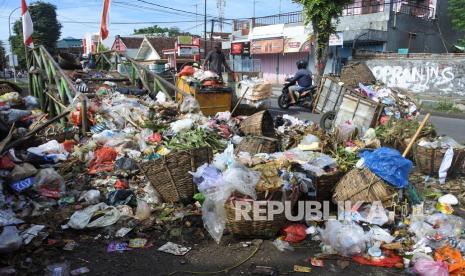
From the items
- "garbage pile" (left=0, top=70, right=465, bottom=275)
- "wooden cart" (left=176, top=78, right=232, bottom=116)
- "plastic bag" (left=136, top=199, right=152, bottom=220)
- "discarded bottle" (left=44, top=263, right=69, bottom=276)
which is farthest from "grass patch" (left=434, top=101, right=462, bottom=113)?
"discarded bottle" (left=44, top=263, right=69, bottom=276)

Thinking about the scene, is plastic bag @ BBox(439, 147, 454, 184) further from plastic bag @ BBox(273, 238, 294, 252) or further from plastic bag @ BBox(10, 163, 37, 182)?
plastic bag @ BBox(10, 163, 37, 182)

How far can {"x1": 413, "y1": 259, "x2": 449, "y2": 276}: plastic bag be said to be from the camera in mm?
3170

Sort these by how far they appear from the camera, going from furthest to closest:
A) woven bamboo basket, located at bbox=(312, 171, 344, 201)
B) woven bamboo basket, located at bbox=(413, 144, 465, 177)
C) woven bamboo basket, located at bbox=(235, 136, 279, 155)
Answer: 1. woven bamboo basket, located at bbox=(413, 144, 465, 177)
2. woven bamboo basket, located at bbox=(235, 136, 279, 155)
3. woven bamboo basket, located at bbox=(312, 171, 344, 201)

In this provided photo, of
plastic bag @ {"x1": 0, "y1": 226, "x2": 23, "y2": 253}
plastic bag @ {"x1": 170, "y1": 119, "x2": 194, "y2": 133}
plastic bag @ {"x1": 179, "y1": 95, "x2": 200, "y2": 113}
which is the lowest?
plastic bag @ {"x1": 0, "y1": 226, "x2": 23, "y2": 253}

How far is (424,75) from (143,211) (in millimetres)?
14475

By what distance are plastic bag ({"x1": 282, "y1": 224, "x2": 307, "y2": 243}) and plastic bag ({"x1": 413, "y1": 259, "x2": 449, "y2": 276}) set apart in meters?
0.98

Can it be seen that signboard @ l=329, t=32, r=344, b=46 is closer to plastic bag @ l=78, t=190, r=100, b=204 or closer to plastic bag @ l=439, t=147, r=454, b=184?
plastic bag @ l=439, t=147, r=454, b=184

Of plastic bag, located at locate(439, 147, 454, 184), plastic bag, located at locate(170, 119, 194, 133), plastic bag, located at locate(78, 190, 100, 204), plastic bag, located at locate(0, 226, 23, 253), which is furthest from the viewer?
plastic bag, located at locate(170, 119, 194, 133)

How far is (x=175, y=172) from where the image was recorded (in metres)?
4.41

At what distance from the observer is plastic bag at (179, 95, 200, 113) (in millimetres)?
→ 7723

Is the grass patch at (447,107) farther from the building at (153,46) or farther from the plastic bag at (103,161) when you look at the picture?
the building at (153,46)

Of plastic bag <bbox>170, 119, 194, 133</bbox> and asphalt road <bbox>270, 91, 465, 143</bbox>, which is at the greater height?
plastic bag <bbox>170, 119, 194, 133</bbox>

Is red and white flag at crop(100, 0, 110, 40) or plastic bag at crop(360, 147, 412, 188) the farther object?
red and white flag at crop(100, 0, 110, 40)

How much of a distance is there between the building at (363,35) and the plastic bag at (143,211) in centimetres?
1499
